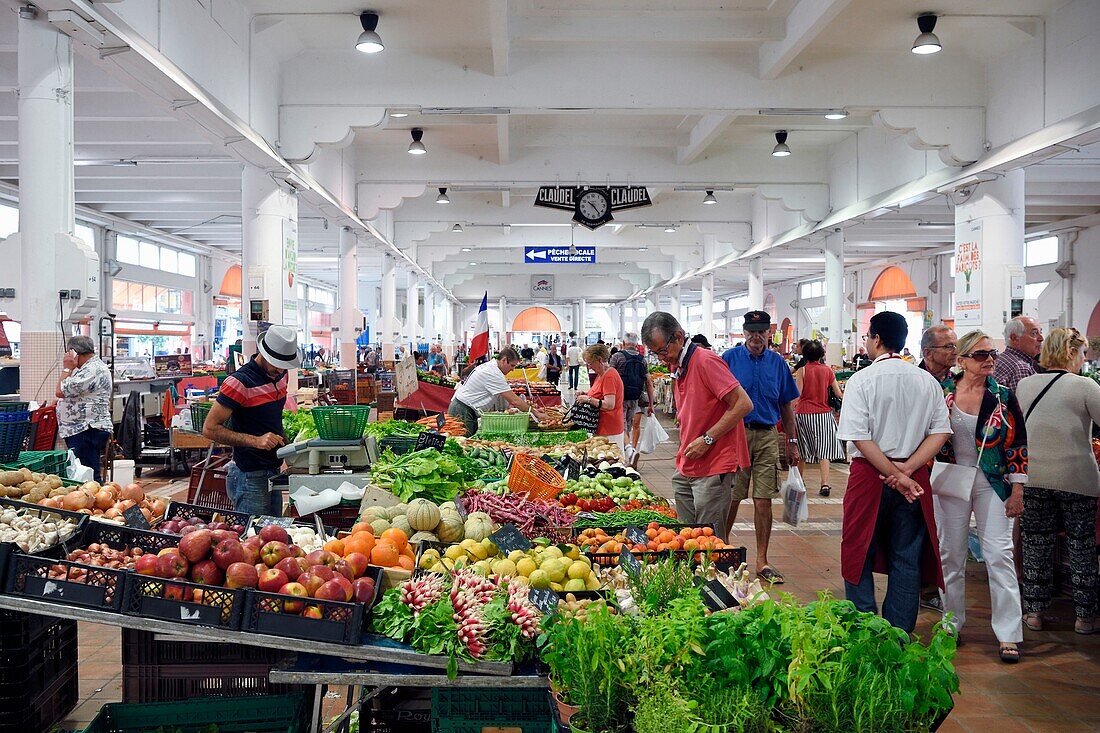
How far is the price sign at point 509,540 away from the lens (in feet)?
12.0

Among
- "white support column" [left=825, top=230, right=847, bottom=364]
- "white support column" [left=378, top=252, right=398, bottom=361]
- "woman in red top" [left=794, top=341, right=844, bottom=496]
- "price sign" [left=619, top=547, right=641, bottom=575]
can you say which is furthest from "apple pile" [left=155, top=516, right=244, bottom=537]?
"white support column" [left=378, top=252, right=398, bottom=361]

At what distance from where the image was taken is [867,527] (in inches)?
158

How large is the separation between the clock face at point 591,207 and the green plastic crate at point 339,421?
887cm

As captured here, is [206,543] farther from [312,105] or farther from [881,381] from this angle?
[312,105]

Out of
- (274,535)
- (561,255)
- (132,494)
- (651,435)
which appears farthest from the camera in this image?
(561,255)

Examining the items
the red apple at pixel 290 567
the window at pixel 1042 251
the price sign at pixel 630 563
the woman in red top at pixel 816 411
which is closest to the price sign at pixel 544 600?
the price sign at pixel 630 563

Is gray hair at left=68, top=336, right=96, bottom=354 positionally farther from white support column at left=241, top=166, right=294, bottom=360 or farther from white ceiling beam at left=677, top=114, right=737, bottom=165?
white ceiling beam at left=677, top=114, right=737, bottom=165

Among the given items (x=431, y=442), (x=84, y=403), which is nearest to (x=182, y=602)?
(x=431, y=442)

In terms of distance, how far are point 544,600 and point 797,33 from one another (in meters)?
7.02

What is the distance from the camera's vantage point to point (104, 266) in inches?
798

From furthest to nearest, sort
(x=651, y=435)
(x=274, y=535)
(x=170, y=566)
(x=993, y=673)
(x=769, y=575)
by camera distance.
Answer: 1. (x=651, y=435)
2. (x=769, y=575)
3. (x=993, y=673)
4. (x=274, y=535)
5. (x=170, y=566)

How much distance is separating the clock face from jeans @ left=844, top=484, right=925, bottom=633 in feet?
33.6

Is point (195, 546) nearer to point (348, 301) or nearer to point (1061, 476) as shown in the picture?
point (1061, 476)

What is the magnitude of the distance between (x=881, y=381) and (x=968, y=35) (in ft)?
22.4
